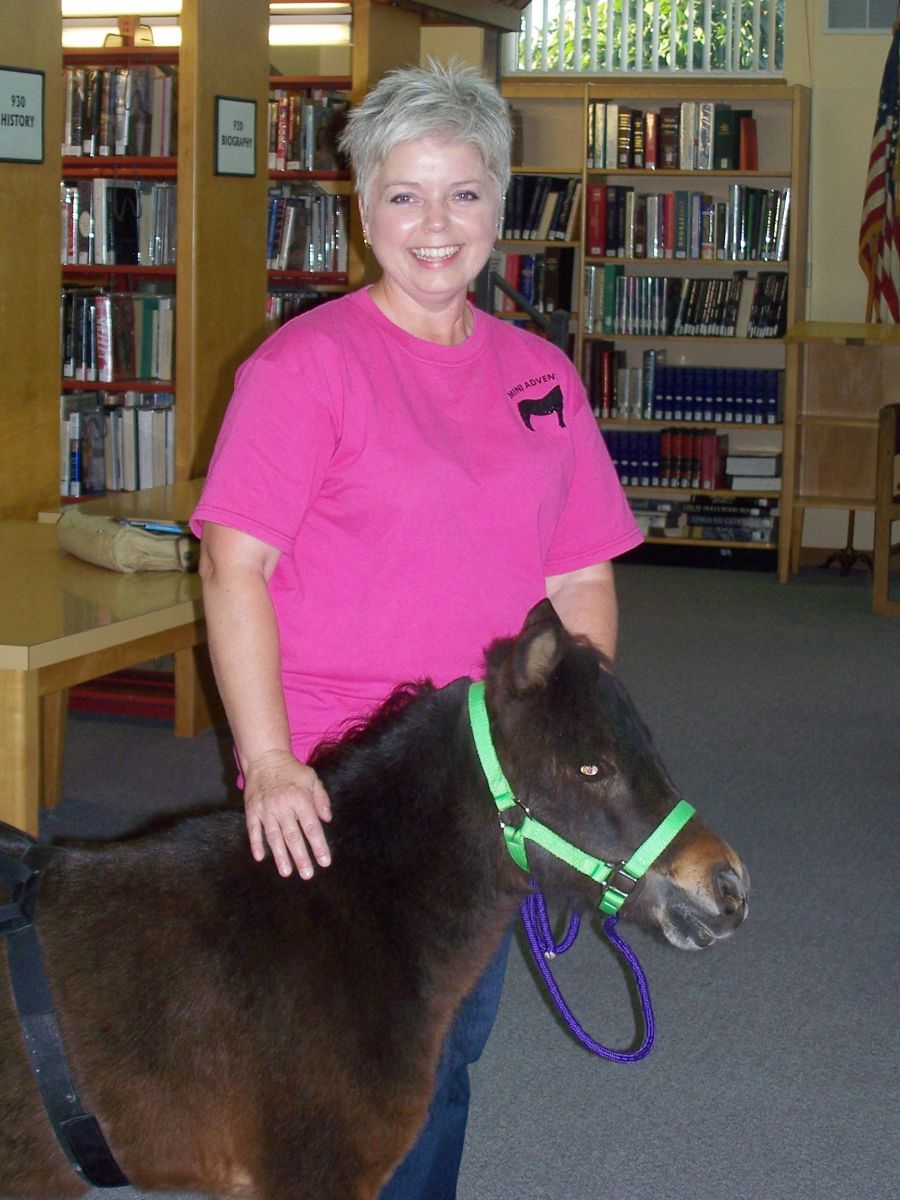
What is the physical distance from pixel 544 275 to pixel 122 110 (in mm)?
3397

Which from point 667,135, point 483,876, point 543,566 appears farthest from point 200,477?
point 667,135

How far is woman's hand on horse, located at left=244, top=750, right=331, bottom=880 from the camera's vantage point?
1456 millimetres

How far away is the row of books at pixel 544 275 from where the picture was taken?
8.44m

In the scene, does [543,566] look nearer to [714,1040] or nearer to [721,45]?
[714,1040]

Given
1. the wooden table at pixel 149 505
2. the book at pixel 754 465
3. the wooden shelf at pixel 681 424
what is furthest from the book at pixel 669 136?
the wooden table at pixel 149 505

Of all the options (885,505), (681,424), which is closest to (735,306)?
(681,424)

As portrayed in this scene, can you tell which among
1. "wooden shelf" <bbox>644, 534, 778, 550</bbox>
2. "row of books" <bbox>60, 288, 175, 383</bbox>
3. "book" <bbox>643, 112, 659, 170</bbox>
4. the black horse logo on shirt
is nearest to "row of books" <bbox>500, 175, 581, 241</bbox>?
"book" <bbox>643, 112, 659, 170</bbox>

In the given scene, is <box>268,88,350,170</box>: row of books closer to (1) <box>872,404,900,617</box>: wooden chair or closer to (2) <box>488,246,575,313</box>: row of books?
(2) <box>488,246,575,313</box>: row of books

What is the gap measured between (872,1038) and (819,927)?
55cm

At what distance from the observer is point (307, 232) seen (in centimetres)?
638

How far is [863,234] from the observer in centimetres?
771

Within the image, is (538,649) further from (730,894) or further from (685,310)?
(685,310)

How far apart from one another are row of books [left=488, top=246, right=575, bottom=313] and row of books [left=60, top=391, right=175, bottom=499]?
336 cm

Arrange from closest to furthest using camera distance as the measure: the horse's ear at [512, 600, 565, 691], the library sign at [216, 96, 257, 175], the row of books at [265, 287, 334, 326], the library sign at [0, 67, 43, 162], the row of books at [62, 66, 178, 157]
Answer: the horse's ear at [512, 600, 565, 691], the library sign at [0, 67, 43, 162], the library sign at [216, 96, 257, 175], the row of books at [62, 66, 178, 157], the row of books at [265, 287, 334, 326]
